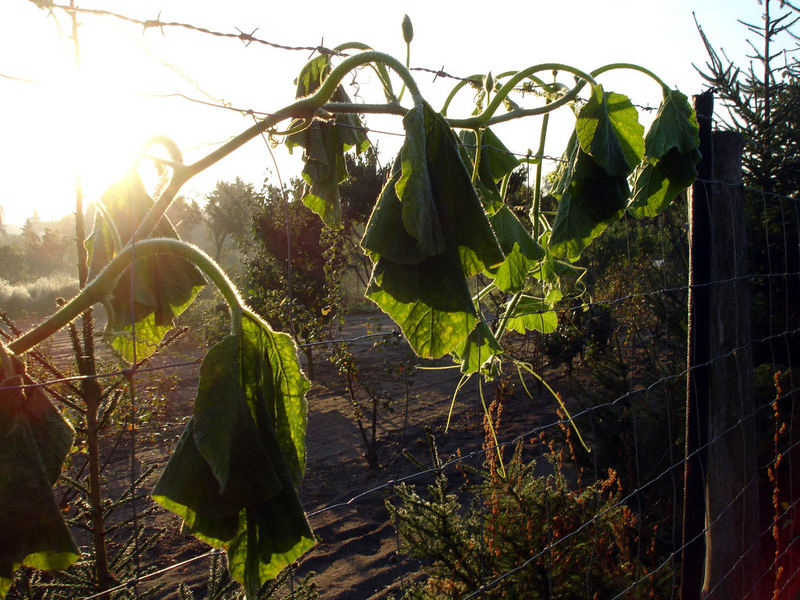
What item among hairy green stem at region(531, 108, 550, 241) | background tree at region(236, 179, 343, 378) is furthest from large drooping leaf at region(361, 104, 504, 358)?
background tree at region(236, 179, 343, 378)

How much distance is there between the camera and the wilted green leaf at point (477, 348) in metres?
1.59

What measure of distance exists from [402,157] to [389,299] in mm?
202

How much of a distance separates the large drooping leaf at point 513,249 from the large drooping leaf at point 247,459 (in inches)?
25.5

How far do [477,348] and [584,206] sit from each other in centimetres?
47

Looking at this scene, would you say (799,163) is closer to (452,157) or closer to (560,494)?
(560,494)

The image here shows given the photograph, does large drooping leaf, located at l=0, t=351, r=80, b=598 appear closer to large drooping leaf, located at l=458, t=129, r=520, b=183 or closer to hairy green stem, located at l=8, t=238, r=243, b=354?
hairy green stem, located at l=8, t=238, r=243, b=354

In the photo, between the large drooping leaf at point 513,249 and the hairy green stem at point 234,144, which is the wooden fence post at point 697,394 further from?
the hairy green stem at point 234,144

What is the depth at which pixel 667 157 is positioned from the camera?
5.31 feet

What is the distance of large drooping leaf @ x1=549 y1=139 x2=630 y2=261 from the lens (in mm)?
1424

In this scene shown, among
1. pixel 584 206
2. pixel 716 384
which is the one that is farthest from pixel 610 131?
pixel 716 384

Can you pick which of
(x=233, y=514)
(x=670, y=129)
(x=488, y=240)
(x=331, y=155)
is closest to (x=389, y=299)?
(x=488, y=240)

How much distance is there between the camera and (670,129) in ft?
5.00

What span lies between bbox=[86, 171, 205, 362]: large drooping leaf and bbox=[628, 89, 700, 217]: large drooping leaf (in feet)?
3.95

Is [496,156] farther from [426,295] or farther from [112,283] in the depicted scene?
[112,283]
